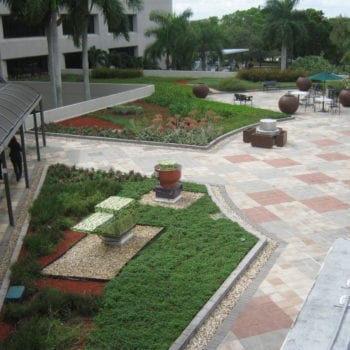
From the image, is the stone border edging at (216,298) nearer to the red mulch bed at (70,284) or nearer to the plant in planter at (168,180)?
the red mulch bed at (70,284)

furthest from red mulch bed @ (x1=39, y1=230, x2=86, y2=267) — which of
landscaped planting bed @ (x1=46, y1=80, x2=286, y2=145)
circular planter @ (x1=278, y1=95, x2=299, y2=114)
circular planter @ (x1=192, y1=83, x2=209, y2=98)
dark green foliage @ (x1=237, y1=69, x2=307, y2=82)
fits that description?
dark green foliage @ (x1=237, y1=69, x2=307, y2=82)

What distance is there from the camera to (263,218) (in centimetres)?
1181

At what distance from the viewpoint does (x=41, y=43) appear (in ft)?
138

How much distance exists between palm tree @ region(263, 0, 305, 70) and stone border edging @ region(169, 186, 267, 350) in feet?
119

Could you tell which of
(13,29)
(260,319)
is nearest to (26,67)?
(13,29)

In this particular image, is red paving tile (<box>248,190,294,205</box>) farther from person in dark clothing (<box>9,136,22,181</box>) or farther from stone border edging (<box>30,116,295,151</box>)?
person in dark clothing (<box>9,136,22,181</box>)

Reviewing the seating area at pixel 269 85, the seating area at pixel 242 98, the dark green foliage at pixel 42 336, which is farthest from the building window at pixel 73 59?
the dark green foliage at pixel 42 336

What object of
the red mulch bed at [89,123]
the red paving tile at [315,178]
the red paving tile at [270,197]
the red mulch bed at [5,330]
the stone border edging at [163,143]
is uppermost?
the red mulch bed at [89,123]

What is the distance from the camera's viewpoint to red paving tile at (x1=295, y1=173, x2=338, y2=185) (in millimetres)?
14445

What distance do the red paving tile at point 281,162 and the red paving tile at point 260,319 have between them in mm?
8357

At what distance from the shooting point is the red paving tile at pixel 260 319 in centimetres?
755

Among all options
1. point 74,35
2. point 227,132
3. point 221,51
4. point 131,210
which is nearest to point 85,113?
point 74,35

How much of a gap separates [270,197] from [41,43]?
33.8m

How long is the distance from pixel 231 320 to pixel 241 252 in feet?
7.28
